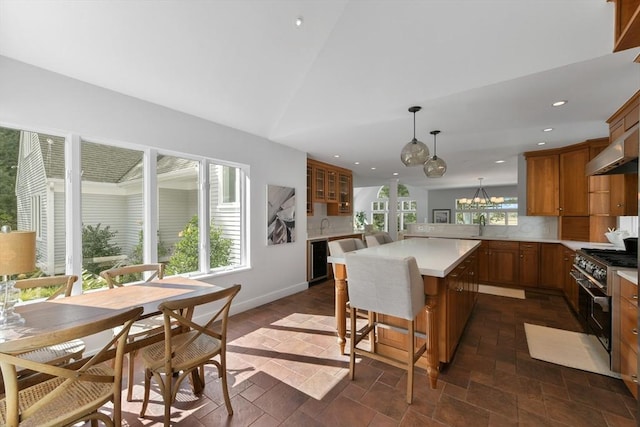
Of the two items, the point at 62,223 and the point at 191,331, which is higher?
the point at 62,223

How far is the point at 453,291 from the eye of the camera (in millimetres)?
2387

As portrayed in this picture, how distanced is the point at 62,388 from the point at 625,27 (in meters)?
Result: 2.84

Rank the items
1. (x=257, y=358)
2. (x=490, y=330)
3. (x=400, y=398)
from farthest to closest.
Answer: (x=490, y=330), (x=257, y=358), (x=400, y=398)

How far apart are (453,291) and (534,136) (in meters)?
2.93

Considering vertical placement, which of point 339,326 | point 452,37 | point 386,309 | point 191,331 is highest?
point 452,37

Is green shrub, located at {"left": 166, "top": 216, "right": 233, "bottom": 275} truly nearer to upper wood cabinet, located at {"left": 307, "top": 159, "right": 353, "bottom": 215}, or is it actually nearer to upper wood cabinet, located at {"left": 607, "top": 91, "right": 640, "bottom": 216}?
upper wood cabinet, located at {"left": 307, "top": 159, "right": 353, "bottom": 215}

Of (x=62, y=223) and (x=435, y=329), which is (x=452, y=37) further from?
(x=62, y=223)

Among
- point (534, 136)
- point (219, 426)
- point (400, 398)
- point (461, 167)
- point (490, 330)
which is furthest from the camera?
point (461, 167)

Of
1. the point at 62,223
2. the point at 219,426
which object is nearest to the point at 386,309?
the point at 219,426

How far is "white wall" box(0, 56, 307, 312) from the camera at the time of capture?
2154 millimetres

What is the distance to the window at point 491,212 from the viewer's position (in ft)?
39.3

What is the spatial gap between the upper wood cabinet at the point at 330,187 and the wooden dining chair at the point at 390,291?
11.2 feet

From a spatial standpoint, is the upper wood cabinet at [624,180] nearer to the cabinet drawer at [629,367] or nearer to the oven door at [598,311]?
the oven door at [598,311]

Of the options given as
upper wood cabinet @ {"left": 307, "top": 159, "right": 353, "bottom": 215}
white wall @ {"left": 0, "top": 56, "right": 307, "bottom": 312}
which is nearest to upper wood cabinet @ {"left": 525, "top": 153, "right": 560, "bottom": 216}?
upper wood cabinet @ {"left": 307, "top": 159, "right": 353, "bottom": 215}
